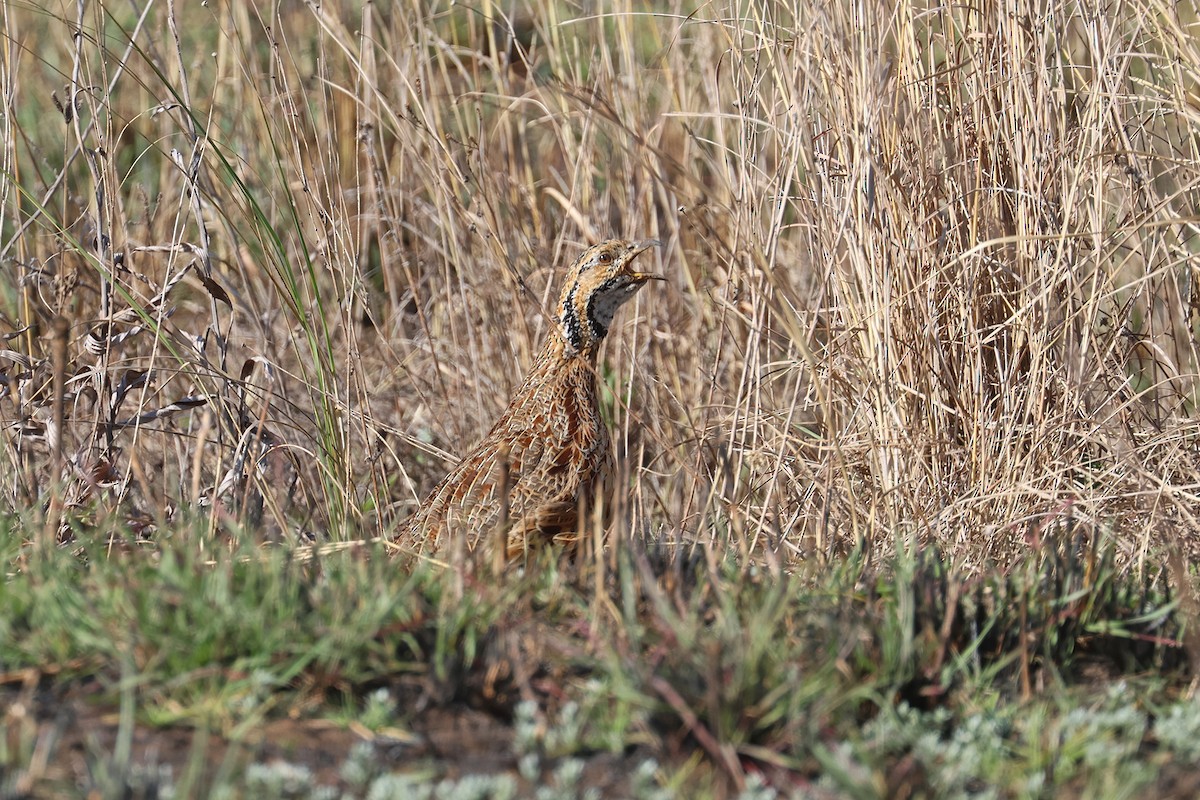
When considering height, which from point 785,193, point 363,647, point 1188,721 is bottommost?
point 1188,721

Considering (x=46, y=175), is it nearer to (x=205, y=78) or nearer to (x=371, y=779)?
(x=205, y=78)

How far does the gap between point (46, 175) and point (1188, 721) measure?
644cm

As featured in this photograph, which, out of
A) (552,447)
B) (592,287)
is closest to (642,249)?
(592,287)

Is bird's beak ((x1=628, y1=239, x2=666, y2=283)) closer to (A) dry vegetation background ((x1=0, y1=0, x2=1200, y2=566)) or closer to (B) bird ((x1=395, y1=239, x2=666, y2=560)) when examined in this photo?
(B) bird ((x1=395, y1=239, x2=666, y2=560))

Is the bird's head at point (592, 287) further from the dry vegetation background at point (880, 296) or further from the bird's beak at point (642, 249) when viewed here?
the dry vegetation background at point (880, 296)

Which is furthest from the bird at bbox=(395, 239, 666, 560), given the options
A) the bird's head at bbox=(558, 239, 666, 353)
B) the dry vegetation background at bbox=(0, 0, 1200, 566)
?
the dry vegetation background at bbox=(0, 0, 1200, 566)

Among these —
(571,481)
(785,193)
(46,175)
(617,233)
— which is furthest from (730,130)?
(46,175)

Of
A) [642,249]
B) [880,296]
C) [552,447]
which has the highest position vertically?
[642,249]

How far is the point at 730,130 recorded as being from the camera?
596 centimetres

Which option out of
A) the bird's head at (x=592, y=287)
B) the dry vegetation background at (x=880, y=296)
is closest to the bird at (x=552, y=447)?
the bird's head at (x=592, y=287)

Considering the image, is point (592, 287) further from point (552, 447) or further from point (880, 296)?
point (880, 296)

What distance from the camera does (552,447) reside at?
4.04m

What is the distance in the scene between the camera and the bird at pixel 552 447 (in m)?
3.91

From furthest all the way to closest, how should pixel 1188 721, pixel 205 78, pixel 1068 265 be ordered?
pixel 205 78
pixel 1068 265
pixel 1188 721
